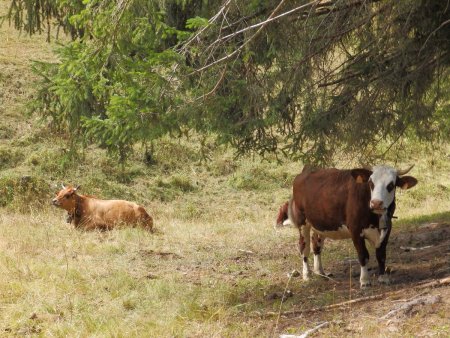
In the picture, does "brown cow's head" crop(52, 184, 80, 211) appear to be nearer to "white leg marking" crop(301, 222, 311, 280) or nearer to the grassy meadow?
the grassy meadow

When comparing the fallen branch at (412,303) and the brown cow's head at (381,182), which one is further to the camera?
the brown cow's head at (381,182)

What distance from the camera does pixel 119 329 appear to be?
21.6 ft

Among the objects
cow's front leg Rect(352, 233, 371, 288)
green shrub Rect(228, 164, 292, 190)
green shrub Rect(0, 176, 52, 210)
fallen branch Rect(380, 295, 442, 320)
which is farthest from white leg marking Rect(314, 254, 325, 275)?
green shrub Rect(228, 164, 292, 190)

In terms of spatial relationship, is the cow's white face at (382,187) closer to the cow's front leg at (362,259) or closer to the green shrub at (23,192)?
the cow's front leg at (362,259)

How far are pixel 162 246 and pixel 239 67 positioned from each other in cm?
346

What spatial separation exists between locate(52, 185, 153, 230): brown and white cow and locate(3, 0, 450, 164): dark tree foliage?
324 centimetres

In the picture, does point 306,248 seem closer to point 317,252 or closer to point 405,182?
point 317,252

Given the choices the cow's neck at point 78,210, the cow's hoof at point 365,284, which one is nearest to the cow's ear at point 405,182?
the cow's hoof at point 365,284

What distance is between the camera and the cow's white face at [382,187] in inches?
313

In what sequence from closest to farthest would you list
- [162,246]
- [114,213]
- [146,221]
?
1. [162,246]
2. [146,221]
3. [114,213]

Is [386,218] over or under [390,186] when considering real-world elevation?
under

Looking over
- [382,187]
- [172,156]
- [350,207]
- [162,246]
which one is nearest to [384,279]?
[350,207]

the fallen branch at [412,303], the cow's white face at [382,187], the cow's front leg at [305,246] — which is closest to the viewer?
the fallen branch at [412,303]

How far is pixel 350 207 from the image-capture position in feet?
28.0
